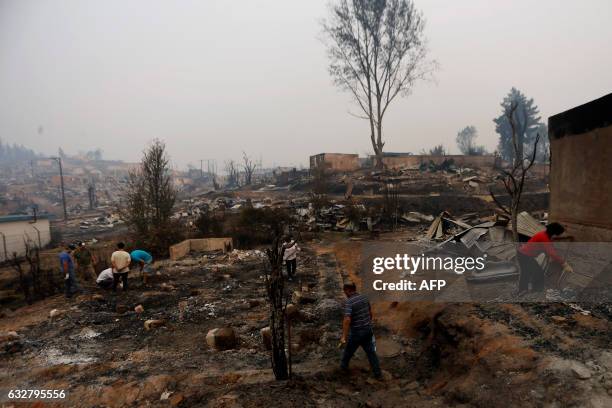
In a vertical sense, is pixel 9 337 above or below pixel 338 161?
below

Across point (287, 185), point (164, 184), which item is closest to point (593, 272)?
point (164, 184)

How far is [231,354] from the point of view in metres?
5.01

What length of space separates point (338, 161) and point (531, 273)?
87.9ft

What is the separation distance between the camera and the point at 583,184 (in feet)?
21.5

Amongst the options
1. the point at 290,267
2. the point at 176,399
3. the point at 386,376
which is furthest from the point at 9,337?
the point at 386,376

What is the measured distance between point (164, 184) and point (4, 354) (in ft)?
31.7

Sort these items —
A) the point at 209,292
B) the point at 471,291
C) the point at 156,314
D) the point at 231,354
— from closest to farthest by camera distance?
the point at 231,354
the point at 471,291
the point at 156,314
the point at 209,292

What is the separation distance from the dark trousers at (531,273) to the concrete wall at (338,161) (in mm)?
25751

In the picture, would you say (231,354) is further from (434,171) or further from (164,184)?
(434,171)

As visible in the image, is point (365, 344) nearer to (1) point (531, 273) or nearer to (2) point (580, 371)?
(2) point (580, 371)

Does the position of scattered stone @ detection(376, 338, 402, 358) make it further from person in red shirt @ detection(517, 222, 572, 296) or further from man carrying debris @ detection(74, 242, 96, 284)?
man carrying debris @ detection(74, 242, 96, 284)

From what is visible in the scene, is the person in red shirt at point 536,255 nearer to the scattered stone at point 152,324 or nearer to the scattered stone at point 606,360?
the scattered stone at point 606,360

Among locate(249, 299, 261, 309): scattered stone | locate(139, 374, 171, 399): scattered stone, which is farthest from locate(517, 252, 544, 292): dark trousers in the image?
locate(139, 374, 171, 399): scattered stone

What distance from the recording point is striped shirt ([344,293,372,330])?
4031 mm
